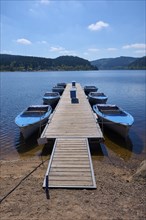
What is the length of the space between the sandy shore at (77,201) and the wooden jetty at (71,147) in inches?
19.1

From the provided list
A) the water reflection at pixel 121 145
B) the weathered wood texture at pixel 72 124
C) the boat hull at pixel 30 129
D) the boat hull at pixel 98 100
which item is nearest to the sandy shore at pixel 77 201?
the weathered wood texture at pixel 72 124

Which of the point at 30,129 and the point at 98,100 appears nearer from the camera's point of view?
the point at 30,129

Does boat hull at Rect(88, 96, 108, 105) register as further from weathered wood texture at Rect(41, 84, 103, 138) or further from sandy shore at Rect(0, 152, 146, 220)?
sandy shore at Rect(0, 152, 146, 220)

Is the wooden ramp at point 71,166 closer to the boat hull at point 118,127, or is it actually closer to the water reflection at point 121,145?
the water reflection at point 121,145

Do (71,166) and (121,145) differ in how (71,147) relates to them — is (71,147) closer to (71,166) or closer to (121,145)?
(71,166)

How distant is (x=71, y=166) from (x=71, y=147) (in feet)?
6.98

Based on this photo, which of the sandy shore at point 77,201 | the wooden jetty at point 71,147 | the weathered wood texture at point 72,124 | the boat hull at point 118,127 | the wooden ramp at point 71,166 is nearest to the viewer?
the sandy shore at point 77,201

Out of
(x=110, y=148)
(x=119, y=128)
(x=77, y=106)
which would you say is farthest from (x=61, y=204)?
(x=77, y=106)

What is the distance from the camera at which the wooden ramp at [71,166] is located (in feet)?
26.7

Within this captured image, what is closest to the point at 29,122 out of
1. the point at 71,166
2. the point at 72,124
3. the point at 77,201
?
the point at 72,124

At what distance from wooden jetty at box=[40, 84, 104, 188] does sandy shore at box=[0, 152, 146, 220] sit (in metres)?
0.48

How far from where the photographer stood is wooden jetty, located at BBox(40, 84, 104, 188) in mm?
8391

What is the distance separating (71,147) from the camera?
11.5 m

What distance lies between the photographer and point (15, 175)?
9.98 m
